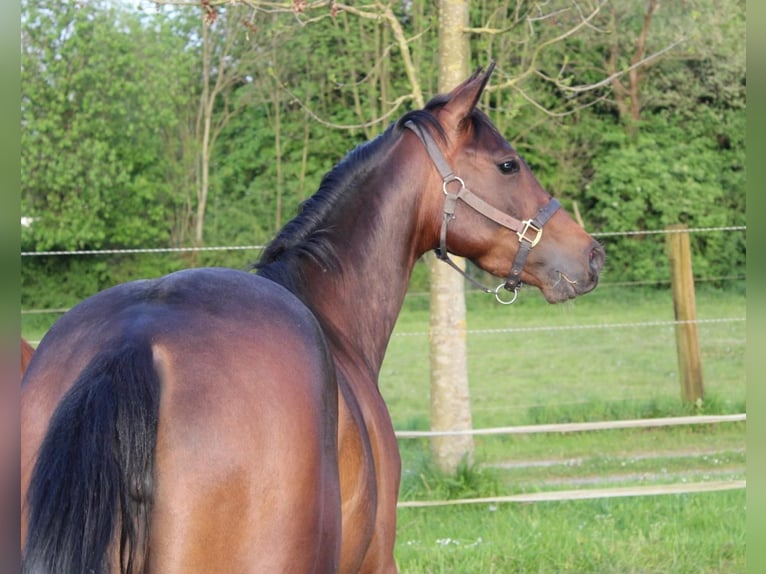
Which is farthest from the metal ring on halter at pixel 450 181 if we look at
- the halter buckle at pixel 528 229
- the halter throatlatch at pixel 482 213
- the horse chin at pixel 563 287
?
the horse chin at pixel 563 287

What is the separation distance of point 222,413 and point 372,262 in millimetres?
1262

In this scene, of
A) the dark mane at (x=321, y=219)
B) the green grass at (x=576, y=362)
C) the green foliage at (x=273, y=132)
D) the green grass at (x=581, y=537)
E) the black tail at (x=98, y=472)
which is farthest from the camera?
the green foliage at (x=273, y=132)

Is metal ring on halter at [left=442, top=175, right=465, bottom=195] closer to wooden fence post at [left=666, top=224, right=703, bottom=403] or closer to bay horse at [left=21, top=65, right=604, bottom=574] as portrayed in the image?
bay horse at [left=21, top=65, right=604, bottom=574]

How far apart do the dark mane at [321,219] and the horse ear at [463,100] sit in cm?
6

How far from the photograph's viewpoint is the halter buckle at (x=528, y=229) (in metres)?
3.18

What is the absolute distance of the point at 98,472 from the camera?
5.59ft

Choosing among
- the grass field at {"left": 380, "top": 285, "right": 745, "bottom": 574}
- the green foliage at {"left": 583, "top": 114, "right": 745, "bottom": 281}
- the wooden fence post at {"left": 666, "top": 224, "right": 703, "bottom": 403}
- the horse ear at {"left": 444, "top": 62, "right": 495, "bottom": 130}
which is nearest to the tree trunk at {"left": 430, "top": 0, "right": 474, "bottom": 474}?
the grass field at {"left": 380, "top": 285, "right": 745, "bottom": 574}

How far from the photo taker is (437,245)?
3227 mm

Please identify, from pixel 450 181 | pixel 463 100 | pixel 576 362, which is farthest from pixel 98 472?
pixel 576 362

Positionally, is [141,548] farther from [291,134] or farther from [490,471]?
[291,134]

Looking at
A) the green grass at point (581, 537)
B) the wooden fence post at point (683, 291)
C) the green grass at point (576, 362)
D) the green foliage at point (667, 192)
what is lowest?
the green grass at point (581, 537)

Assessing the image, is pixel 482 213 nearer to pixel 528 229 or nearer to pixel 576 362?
pixel 528 229

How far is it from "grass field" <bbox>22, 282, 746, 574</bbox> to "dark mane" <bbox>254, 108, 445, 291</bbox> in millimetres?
1367

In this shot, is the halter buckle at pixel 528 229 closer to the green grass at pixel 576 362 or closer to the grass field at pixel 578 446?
the grass field at pixel 578 446
